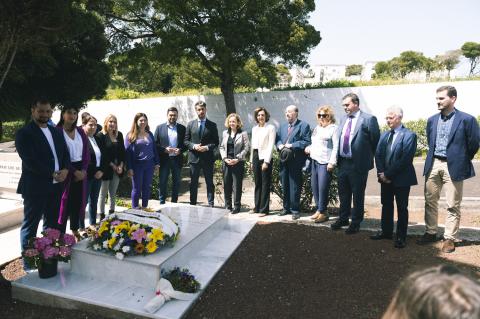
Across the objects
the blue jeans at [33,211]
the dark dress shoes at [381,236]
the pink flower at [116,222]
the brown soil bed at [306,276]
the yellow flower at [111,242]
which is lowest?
the brown soil bed at [306,276]

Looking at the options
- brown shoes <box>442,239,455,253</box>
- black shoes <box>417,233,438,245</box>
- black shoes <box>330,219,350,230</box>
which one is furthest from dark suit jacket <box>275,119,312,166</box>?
brown shoes <box>442,239,455,253</box>

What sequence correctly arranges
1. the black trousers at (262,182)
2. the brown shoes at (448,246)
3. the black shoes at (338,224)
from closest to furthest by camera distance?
the brown shoes at (448,246), the black shoes at (338,224), the black trousers at (262,182)

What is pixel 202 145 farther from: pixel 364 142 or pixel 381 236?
pixel 381 236

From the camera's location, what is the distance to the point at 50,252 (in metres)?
3.74

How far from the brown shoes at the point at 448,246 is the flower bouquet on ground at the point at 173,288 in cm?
324

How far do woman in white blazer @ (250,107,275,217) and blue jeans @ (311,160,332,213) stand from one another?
2.59 ft

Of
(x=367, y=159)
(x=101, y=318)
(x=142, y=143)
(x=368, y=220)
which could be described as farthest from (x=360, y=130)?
(x=101, y=318)

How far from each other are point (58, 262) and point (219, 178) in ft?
13.4

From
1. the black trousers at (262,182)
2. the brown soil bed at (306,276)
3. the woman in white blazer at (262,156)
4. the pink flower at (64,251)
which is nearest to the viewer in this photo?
the brown soil bed at (306,276)

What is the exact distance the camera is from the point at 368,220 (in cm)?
610

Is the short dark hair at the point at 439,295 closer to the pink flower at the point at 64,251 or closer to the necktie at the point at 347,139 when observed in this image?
the pink flower at the point at 64,251

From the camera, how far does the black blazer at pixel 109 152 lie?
5684 millimetres

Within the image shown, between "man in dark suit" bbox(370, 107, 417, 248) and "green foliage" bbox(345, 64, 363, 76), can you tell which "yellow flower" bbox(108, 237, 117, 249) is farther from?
"green foliage" bbox(345, 64, 363, 76)

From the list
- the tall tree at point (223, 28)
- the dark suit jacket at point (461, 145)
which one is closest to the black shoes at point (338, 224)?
the dark suit jacket at point (461, 145)
